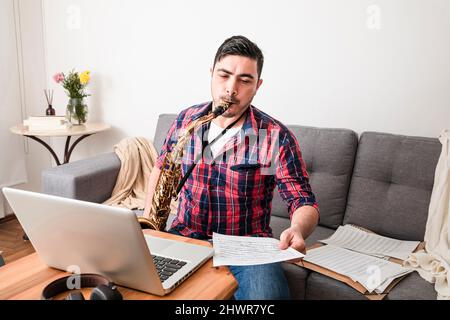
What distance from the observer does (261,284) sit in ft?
3.76

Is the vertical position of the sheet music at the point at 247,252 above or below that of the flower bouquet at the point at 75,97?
below

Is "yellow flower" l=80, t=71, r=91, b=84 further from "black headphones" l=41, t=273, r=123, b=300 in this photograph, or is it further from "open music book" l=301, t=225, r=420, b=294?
"black headphones" l=41, t=273, r=123, b=300

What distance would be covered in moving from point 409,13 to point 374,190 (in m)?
0.86

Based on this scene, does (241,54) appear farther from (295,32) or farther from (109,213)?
(295,32)

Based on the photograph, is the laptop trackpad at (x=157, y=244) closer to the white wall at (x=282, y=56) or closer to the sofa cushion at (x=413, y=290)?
the sofa cushion at (x=413, y=290)

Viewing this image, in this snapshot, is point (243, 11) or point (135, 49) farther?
point (135, 49)

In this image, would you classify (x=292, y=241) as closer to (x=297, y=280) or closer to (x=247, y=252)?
(x=247, y=252)

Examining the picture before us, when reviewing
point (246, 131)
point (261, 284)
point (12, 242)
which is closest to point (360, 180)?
point (246, 131)

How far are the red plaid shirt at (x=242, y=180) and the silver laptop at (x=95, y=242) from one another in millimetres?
511

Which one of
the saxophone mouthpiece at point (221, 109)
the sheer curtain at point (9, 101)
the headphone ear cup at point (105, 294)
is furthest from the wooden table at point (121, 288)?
the sheer curtain at point (9, 101)

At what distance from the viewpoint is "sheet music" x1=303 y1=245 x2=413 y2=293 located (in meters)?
1.48

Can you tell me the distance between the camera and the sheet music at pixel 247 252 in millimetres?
927

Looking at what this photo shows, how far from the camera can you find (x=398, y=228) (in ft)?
6.14
